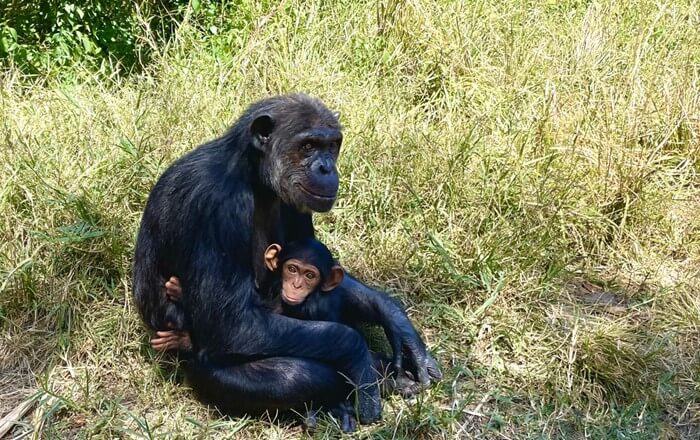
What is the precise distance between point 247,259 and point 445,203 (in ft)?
6.63

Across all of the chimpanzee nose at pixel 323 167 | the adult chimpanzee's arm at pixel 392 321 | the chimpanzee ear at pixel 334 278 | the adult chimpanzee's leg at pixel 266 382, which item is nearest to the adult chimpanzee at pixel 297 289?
the chimpanzee ear at pixel 334 278

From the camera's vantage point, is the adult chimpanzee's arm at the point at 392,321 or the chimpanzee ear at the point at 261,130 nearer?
the chimpanzee ear at the point at 261,130

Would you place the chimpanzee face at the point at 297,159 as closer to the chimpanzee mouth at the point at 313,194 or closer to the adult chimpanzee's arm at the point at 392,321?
the chimpanzee mouth at the point at 313,194

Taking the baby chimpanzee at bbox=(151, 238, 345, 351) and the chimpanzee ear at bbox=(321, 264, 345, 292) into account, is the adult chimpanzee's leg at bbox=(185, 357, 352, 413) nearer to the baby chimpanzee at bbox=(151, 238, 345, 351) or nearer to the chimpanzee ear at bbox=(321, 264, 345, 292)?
the baby chimpanzee at bbox=(151, 238, 345, 351)

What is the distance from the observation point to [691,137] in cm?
657

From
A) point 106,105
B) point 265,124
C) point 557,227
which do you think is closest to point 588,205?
point 557,227

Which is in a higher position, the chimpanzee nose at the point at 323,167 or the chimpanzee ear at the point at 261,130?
the chimpanzee ear at the point at 261,130

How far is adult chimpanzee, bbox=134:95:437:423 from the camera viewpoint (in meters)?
4.23

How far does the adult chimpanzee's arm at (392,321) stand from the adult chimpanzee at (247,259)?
0.34m

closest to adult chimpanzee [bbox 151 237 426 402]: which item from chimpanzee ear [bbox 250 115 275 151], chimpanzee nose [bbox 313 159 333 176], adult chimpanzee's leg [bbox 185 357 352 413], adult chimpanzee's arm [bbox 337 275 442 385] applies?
adult chimpanzee's arm [bbox 337 275 442 385]

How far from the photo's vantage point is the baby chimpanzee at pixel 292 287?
4.52m

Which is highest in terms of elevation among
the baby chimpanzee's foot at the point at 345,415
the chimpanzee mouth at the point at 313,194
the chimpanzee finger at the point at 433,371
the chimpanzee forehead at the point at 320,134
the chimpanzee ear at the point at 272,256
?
the chimpanzee forehead at the point at 320,134

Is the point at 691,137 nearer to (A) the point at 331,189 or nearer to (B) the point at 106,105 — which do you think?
(A) the point at 331,189

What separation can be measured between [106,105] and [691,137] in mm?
4429
